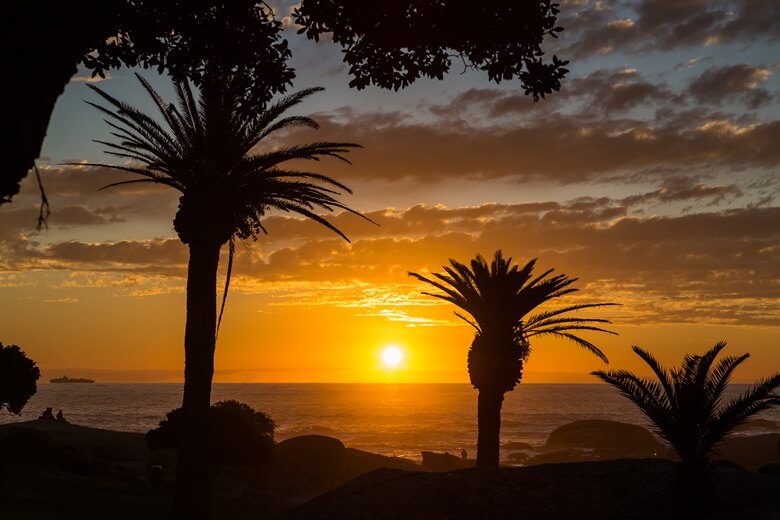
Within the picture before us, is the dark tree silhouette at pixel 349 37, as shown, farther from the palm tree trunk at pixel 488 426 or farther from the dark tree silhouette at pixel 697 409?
the palm tree trunk at pixel 488 426

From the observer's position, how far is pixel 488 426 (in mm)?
30734

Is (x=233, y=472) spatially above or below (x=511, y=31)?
below

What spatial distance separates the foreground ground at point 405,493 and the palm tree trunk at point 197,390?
251cm

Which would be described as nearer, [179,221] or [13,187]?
[13,187]

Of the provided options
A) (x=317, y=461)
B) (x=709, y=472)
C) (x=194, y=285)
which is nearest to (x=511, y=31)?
(x=709, y=472)

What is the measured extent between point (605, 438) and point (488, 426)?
73.5 metres

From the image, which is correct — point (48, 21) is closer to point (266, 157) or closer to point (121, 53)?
point (121, 53)

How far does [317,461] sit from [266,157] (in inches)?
1209

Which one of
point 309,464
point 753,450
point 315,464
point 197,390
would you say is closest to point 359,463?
point 315,464

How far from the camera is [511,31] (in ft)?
35.4

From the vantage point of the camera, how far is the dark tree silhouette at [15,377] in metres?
46.6

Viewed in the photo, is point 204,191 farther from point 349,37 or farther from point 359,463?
point 359,463

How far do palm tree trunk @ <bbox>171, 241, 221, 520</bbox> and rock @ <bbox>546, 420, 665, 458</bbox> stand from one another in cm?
7572

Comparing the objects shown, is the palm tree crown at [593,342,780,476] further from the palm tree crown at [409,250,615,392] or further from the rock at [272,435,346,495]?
the rock at [272,435,346,495]
